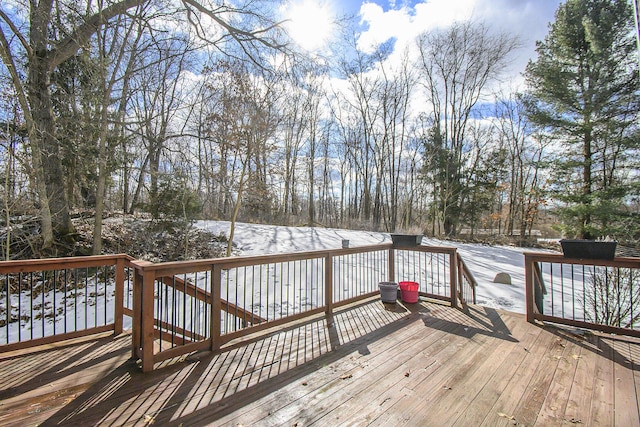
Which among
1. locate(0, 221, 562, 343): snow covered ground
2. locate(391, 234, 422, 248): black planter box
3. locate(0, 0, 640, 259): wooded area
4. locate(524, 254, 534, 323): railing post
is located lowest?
locate(0, 221, 562, 343): snow covered ground

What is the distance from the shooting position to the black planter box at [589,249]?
2906 mm

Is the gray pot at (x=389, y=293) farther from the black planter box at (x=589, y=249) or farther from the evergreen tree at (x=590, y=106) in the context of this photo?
the evergreen tree at (x=590, y=106)

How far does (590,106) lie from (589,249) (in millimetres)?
9026

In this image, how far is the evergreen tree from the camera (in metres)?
8.52

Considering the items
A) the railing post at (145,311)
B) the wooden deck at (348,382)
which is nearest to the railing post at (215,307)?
the wooden deck at (348,382)

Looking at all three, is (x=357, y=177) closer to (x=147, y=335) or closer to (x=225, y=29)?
(x=225, y=29)

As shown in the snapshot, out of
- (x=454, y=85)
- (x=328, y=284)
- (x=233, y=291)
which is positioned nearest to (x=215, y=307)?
(x=328, y=284)

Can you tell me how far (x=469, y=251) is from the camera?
10664 millimetres

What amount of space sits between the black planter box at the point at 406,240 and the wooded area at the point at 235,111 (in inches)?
197

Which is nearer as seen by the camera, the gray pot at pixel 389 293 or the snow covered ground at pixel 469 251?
the gray pot at pixel 389 293

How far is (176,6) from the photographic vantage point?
6.79 m

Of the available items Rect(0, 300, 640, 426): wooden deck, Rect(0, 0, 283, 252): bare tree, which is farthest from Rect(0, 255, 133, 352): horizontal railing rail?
Rect(0, 0, 283, 252): bare tree

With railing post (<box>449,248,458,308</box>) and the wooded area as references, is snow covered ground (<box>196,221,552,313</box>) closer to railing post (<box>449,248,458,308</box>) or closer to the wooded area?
the wooded area

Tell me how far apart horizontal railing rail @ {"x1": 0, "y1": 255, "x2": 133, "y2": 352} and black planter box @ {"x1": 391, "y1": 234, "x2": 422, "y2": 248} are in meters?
3.59
